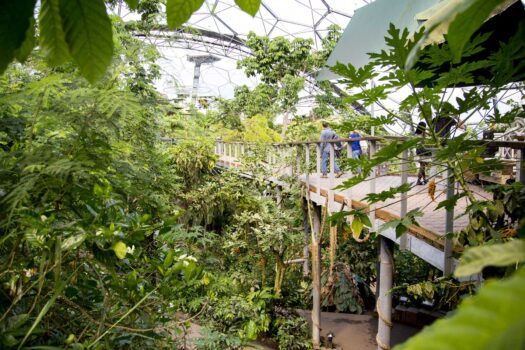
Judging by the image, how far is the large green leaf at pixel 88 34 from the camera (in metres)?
0.48

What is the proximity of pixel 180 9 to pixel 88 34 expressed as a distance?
134mm

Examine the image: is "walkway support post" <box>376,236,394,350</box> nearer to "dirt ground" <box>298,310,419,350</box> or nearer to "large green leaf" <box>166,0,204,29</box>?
"dirt ground" <box>298,310,419,350</box>

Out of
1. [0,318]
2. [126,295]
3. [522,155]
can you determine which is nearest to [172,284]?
[126,295]

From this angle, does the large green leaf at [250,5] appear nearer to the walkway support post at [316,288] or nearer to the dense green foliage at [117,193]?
the dense green foliage at [117,193]

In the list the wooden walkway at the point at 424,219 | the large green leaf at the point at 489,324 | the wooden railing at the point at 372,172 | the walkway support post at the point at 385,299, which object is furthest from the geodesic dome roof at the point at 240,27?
the large green leaf at the point at 489,324

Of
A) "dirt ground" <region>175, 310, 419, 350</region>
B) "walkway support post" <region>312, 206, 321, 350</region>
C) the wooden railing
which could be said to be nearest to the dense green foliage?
the wooden railing

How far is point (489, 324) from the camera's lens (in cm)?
14

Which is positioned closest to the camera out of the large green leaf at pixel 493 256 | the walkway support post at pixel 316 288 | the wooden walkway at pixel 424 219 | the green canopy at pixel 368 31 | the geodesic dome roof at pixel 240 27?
the large green leaf at pixel 493 256

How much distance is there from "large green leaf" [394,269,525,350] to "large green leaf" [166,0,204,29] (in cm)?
54

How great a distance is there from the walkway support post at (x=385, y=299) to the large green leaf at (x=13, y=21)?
4915 mm

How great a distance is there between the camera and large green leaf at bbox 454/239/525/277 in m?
0.27

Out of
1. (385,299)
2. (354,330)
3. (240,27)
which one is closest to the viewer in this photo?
(385,299)

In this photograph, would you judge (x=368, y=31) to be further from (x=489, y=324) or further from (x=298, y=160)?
(x=298, y=160)

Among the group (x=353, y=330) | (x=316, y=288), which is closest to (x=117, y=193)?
(x=316, y=288)
